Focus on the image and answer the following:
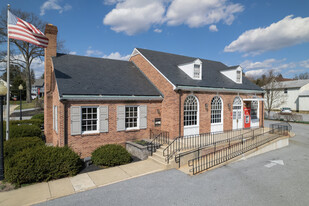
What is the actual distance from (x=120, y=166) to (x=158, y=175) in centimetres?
220

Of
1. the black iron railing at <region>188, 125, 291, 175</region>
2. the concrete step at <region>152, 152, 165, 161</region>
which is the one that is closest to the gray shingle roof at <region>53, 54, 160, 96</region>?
the concrete step at <region>152, 152, 165, 161</region>

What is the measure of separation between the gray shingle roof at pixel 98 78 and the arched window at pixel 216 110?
4.66m

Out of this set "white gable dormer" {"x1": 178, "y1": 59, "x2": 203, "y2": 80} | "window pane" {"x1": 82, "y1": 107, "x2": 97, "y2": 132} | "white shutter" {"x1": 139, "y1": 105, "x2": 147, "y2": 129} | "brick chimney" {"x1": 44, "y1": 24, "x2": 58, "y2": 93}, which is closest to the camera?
"window pane" {"x1": 82, "y1": 107, "x2": 97, "y2": 132}

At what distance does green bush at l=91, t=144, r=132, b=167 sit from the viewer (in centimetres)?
935

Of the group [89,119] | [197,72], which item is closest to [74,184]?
[89,119]

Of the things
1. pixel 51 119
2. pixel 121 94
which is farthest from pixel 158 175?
pixel 51 119

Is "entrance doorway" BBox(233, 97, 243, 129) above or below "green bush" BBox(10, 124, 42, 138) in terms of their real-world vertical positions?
above

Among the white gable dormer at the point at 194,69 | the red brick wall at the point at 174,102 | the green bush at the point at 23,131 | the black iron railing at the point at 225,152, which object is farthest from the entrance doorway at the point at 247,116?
the green bush at the point at 23,131

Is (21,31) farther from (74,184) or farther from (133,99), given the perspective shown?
(74,184)

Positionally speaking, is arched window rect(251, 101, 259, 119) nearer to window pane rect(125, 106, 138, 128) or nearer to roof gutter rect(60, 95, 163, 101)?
roof gutter rect(60, 95, 163, 101)

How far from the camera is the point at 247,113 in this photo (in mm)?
17312

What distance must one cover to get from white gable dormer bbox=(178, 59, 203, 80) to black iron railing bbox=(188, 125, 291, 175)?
589 centimetres

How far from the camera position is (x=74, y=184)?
744cm

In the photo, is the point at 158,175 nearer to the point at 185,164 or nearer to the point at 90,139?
the point at 185,164
